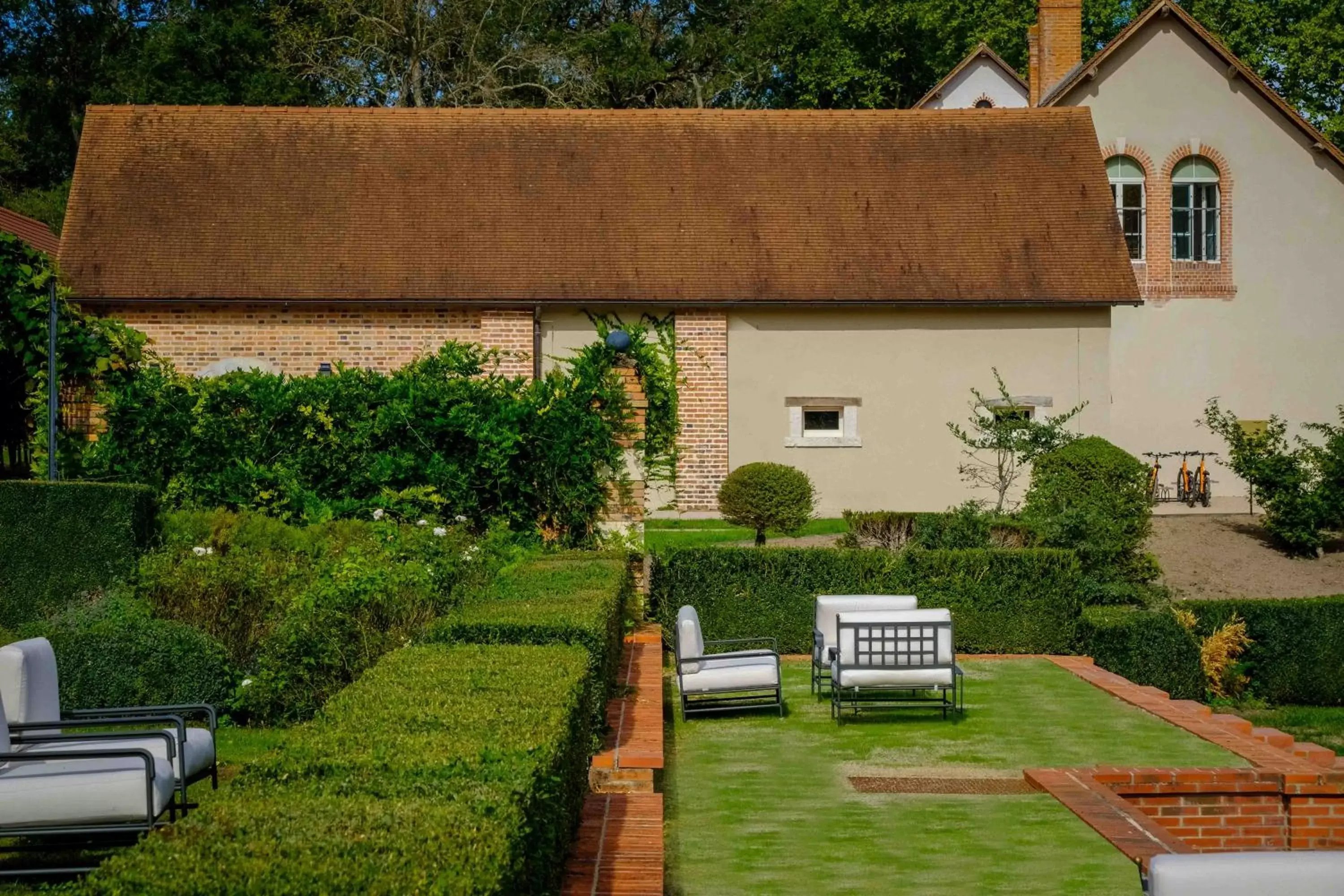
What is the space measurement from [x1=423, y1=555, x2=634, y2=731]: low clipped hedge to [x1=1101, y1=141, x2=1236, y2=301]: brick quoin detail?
18331 mm

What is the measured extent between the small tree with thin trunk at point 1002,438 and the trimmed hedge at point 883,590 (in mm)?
4238

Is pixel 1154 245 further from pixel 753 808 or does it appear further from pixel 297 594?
pixel 753 808

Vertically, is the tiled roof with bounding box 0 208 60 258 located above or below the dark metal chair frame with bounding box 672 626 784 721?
above

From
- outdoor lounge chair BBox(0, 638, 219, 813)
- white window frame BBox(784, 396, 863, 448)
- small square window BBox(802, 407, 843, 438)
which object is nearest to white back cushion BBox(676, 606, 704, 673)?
outdoor lounge chair BBox(0, 638, 219, 813)

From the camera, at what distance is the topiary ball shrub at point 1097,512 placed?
55.5 feet

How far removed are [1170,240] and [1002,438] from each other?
32.3 feet

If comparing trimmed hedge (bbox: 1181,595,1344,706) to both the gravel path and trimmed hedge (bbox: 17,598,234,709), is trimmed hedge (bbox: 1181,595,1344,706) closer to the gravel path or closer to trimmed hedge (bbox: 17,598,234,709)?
the gravel path

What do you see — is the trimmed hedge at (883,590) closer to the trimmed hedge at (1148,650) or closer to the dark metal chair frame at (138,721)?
the trimmed hedge at (1148,650)

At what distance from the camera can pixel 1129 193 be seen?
28.5 m

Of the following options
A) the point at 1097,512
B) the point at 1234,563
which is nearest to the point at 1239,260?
the point at 1234,563

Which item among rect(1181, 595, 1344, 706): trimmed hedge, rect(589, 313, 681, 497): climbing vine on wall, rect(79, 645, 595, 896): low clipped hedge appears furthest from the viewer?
rect(589, 313, 681, 497): climbing vine on wall

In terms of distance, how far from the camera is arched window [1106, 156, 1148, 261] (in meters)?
28.4

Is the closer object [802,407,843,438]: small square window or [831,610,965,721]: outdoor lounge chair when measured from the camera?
[831,610,965,721]: outdoor lounge chair

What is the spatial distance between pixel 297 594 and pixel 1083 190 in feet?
56.0
